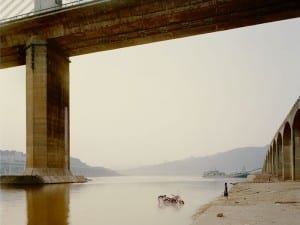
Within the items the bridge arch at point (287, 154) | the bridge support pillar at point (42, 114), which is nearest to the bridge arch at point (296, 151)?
the bridge arch at point (287, 154)

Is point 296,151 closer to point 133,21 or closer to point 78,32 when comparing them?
point 133,21

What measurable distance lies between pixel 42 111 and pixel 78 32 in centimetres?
822

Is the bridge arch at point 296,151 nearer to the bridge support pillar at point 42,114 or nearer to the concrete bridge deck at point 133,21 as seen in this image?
the concrete bridge deck at point 133,21

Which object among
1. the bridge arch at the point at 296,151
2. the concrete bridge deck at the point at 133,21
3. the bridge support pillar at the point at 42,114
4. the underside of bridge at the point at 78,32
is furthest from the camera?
the bridge support pillar at the point at 42,114

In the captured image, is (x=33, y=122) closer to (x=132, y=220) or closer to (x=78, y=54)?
(x=78, y=54)

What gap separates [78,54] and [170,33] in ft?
36.5

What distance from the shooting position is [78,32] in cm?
3903

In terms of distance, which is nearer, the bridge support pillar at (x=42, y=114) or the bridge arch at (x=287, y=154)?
the bridge arch at (x=287, y=154)

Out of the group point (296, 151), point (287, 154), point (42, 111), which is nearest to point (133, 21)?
point (42, 111)

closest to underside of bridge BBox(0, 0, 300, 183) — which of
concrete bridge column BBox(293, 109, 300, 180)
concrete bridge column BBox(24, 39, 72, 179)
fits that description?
concrete bridge column BBox(24, 39, 72, 179)

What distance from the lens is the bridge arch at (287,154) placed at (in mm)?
37144

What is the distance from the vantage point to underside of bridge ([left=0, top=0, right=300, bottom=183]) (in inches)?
1405

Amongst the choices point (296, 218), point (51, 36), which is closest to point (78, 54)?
point (51, 36)

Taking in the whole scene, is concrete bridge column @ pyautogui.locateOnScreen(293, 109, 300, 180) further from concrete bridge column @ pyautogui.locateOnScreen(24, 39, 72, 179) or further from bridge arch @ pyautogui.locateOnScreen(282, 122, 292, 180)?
concrete bridge column @ pyautogui.locateOnScreen(24, 39, 72, 179)
